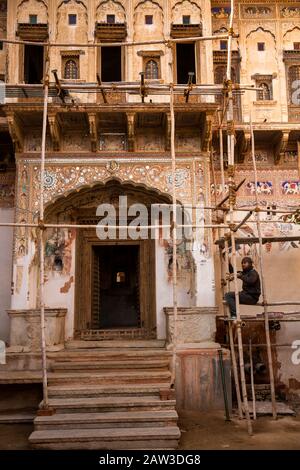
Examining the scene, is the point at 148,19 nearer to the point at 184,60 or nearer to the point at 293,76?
the point at 184,60

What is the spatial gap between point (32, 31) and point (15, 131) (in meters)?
2.55

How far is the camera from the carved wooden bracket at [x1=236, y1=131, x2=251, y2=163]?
10.0 meters

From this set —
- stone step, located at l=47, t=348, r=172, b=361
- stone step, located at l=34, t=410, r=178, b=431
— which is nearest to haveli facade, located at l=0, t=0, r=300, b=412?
stone step, located at l=47, t=348, r=172, b=361

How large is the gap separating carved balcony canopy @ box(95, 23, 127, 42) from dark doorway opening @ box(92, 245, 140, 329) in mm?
6011

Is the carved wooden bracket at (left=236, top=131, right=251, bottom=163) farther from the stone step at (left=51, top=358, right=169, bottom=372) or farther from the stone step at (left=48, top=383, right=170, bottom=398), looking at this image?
the stone step at (left=48, top=383, right=170, bottom=398)

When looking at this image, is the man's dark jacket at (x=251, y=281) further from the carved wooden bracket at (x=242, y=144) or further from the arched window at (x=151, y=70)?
the arched window at (x=151, y=70)

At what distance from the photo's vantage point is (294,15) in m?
10.9

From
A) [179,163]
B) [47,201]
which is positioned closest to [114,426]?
[47,201]

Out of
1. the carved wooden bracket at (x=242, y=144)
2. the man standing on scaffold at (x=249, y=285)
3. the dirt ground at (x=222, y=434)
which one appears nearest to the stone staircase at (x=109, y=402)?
the dirt ground at (x=222, y=434)

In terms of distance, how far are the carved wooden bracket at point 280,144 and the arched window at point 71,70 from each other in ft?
14.7

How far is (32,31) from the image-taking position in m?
10.2

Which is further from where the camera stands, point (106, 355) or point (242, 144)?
point (242, 144)

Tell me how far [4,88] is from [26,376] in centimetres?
566

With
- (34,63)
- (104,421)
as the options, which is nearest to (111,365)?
(104,421)
